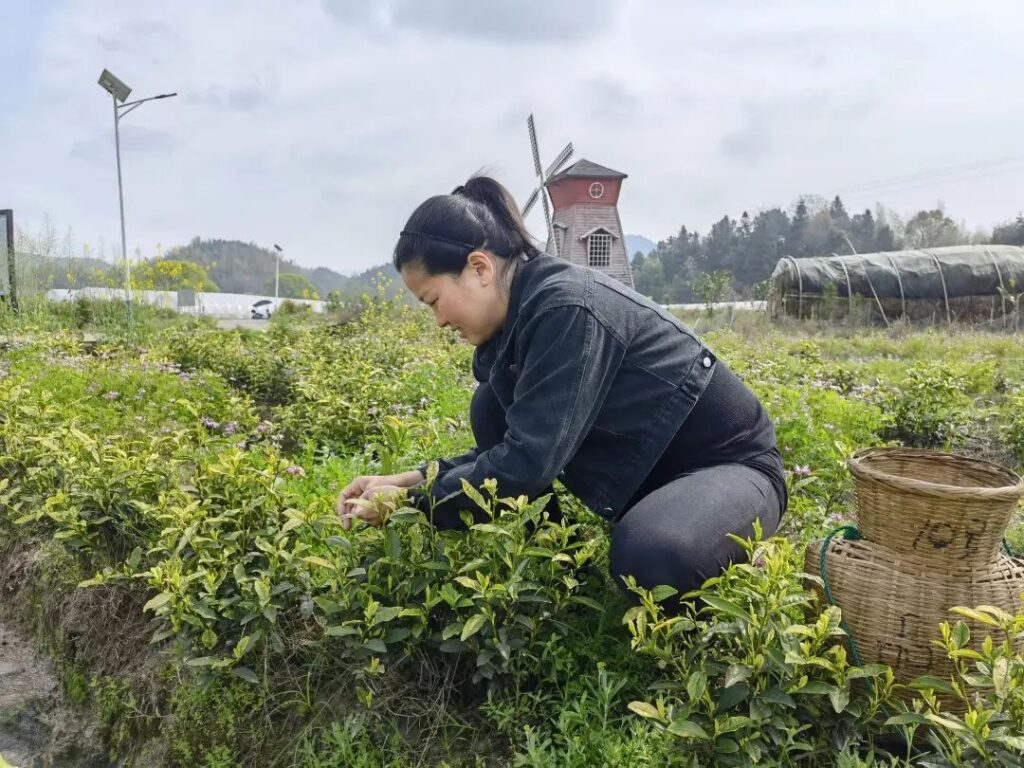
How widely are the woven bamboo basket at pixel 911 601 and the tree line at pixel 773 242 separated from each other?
101 ft

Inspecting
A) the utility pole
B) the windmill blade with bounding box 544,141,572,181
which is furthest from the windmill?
the utility pole

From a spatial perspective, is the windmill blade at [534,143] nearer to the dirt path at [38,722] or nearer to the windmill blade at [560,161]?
the windmill blade at [560,161]

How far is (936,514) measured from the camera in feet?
4.64

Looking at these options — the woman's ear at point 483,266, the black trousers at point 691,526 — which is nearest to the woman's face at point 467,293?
the woman's ear at point 483,266

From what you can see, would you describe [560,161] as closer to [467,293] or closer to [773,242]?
[773,242]

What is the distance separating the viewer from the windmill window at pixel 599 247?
22.2m

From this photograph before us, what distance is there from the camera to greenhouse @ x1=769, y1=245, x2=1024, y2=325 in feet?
48.4

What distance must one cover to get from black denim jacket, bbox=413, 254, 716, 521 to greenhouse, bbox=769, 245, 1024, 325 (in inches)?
554

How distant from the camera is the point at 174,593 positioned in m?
→ 1.79

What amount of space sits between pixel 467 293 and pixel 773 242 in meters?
35.6

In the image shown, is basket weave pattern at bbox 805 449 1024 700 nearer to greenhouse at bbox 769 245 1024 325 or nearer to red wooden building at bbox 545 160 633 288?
greenhouse at bbox 769 245 1024 325

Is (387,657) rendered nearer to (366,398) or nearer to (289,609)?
(289,609)

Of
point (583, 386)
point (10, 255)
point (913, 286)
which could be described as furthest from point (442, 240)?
point (913, 286)

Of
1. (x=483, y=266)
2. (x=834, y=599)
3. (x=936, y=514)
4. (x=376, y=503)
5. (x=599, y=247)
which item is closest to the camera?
(x=936, y=514)
